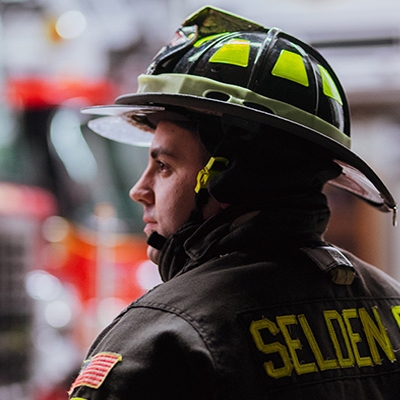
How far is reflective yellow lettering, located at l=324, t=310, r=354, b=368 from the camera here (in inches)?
70.8

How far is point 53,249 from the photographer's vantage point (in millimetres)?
6988

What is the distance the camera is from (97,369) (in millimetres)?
1609

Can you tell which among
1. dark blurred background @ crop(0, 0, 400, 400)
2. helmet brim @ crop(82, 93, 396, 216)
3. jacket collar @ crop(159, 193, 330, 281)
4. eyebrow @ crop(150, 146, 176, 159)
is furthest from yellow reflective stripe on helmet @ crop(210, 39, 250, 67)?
dark blurred background @ crop(0, 0, 400, 400)

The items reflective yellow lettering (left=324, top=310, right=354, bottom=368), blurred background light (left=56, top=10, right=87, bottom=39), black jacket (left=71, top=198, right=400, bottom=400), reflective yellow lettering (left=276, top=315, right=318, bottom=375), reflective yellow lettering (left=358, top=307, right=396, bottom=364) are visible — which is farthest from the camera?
blurred background light (left=56, top=10, right=87, bottom=39)

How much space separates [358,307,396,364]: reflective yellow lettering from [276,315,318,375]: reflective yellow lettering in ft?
0.80

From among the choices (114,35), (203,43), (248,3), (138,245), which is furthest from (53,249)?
(203,43)

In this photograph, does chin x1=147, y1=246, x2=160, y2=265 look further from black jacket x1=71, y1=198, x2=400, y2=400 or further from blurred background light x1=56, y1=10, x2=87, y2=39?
blurred background light x1=56, y1=10, x2=87, y2=39

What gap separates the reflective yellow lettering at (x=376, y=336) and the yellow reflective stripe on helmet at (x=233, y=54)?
0.67m

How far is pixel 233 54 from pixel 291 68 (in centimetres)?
15

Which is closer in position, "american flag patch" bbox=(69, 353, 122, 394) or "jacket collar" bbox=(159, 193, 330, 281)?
"american flag patch" bbox=(69, 353, 122, 394)

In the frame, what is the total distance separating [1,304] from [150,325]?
4883 mm

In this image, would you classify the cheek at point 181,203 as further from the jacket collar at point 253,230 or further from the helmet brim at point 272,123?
the helmet brim at point 272,123

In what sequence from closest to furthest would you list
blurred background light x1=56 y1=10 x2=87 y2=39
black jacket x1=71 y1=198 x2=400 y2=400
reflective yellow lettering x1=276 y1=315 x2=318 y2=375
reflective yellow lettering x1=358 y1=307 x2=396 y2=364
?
black jacket x1=71 y1=198 x2=400 y2=400 → reflective yellow lettering x1=276 y1=315 x2=318 y2=375 → reflective yellow lettering x1=358 y1=307 x2=396 y2=364 → blurred background light x1=56 y1=10 x2=87 y2=39

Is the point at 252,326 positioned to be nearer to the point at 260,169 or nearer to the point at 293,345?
the point at 293,345
